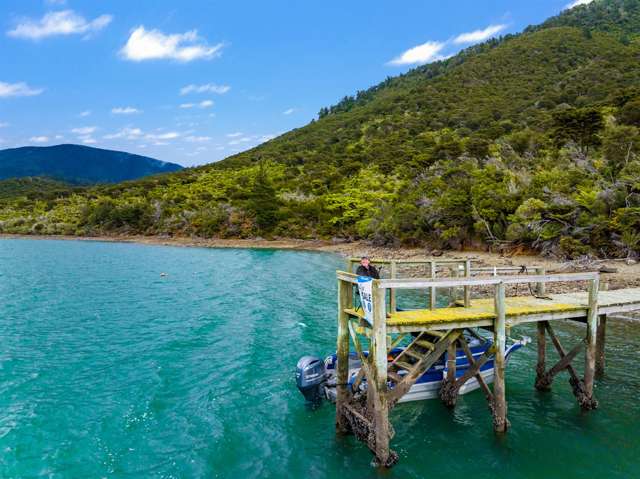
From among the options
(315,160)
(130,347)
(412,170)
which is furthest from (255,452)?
(315,160)

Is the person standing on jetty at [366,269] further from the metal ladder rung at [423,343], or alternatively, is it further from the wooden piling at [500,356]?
the wooden piling at [500,356]

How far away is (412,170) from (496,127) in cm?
1813

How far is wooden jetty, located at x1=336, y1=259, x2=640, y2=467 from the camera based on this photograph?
827cm

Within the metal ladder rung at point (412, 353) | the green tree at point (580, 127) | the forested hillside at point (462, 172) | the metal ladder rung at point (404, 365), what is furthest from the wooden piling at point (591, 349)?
the green tree at point (580, 127)

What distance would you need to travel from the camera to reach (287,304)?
23453 millimetres

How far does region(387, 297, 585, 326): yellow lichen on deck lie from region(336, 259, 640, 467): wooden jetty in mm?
19

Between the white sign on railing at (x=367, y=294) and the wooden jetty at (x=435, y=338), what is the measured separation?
0.17 metres

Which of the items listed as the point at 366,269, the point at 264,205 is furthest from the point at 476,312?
the point at 264,205

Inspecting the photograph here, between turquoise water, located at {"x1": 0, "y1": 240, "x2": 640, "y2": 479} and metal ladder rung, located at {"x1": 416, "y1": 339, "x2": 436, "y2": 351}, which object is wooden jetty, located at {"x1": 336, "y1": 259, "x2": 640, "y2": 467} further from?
turquoise water, located at {"x1": 0, "y1": 240, "x2": 640, "y2": 479}

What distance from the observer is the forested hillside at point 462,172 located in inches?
1262

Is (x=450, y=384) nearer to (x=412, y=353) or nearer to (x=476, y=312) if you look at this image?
(x=412, y=353)

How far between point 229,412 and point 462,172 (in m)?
39.7

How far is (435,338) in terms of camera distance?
1171 cm

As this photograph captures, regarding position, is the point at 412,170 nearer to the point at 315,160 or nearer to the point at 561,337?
the point at 315,160
